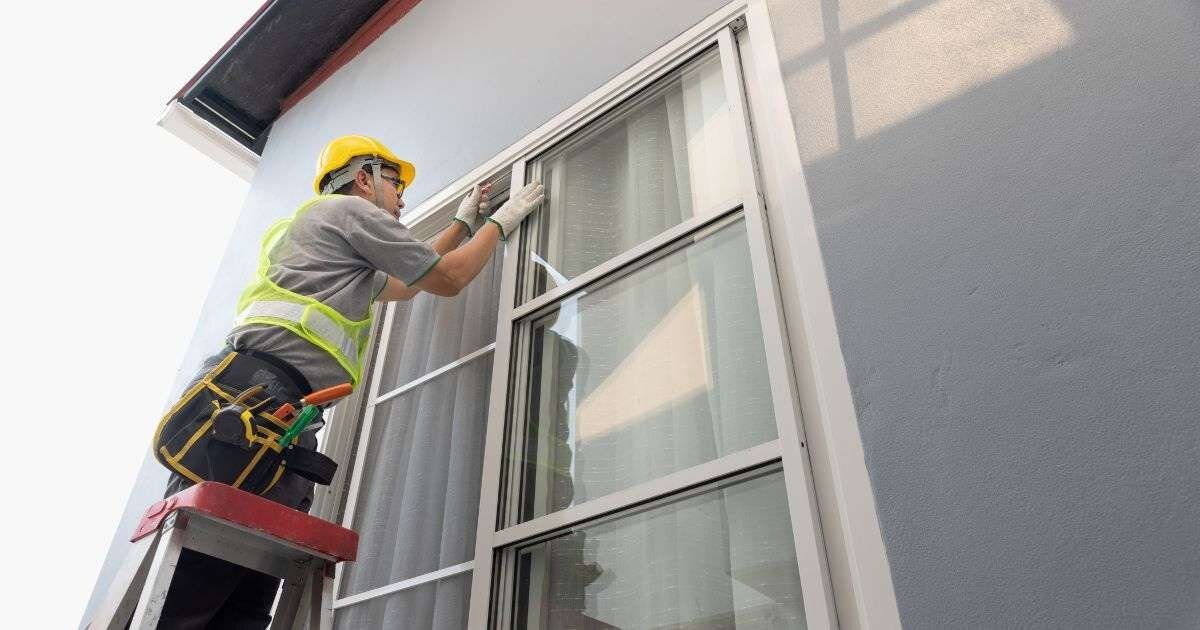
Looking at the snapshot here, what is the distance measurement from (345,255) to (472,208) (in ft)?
1.47

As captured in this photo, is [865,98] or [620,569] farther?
[865,98]

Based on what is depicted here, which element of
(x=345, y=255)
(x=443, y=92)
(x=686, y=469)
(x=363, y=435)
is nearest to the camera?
(x=686, y=469)

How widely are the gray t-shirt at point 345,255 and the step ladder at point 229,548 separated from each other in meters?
0.43

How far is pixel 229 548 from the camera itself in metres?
1.45

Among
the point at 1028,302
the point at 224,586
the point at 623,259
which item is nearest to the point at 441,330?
the point at 623,259

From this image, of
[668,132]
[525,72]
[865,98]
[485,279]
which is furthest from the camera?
[525,72]

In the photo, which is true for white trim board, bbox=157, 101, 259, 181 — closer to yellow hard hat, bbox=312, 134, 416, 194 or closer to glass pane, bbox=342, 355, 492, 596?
yellow hard hat, bbox=312, 134, 416, 194

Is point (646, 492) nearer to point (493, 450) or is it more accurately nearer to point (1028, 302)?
point (493, 450)

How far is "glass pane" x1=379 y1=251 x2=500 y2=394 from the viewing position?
2.21 metres

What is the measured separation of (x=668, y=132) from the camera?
6.79ft

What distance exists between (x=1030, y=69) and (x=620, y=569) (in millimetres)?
1108

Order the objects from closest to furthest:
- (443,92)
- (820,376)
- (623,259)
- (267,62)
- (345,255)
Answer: (820,376) < (623,259) < (345,255) < (443,92) < (267,62)

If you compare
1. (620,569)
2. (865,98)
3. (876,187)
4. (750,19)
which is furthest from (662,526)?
(750,19)

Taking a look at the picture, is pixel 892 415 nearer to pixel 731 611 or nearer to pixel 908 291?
pixel 908 291
